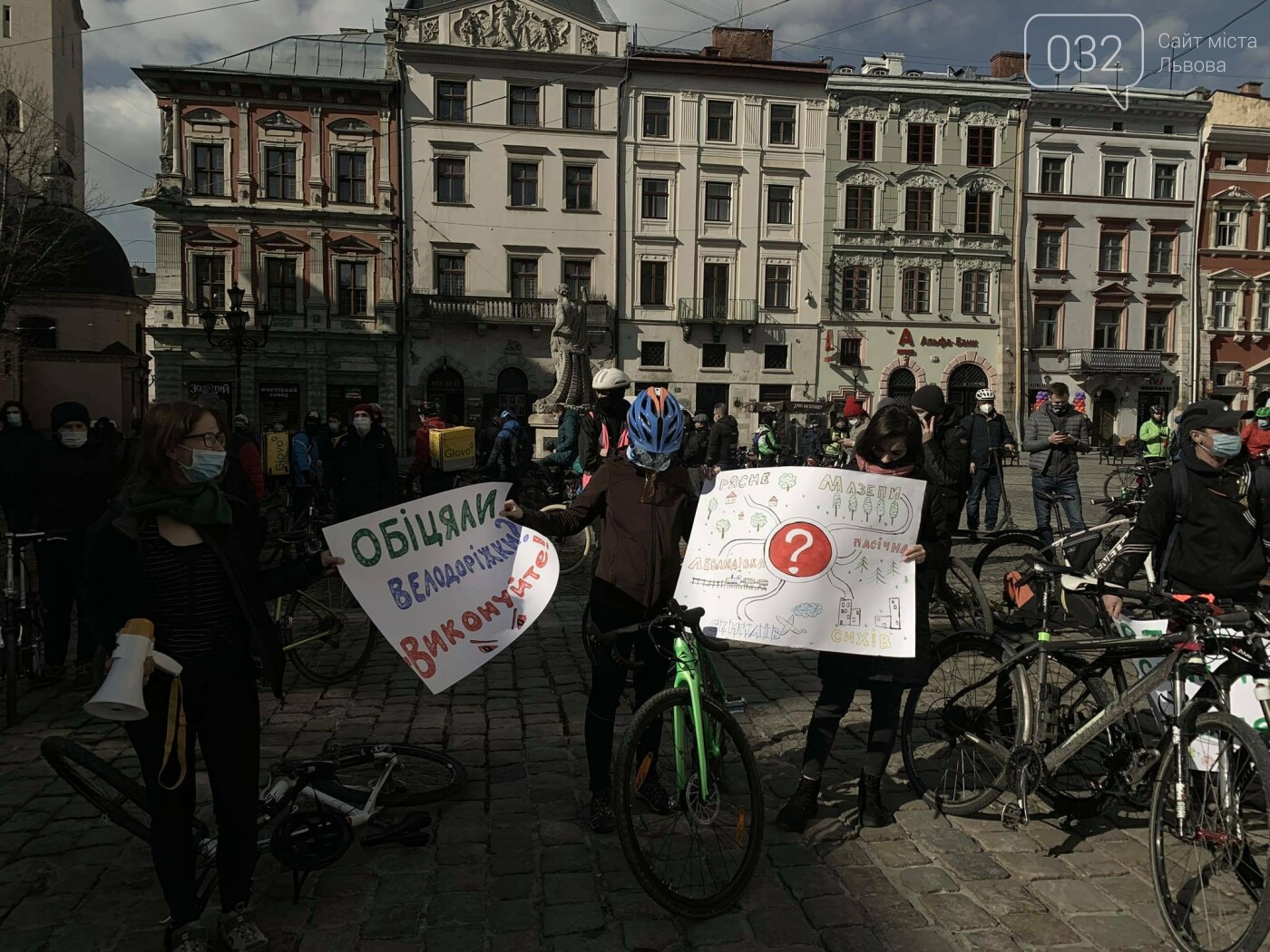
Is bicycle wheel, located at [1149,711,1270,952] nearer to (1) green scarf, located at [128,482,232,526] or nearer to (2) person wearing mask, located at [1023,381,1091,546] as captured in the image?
(1) green scarf, located at [128,482,232,526]

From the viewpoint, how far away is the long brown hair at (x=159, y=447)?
3.06 meters

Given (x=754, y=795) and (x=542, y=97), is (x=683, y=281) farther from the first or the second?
(x=754, y=795)

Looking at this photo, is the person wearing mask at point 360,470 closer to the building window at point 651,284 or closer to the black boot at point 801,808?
the black boot at point 801,808

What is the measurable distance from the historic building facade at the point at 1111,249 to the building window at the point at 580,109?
19462mm

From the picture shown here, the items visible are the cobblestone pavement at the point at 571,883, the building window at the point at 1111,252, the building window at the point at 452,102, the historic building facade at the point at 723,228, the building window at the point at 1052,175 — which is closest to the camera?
the cobblestone pavement at the point at 571,883

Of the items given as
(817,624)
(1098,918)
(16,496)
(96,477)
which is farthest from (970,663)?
(16,496)

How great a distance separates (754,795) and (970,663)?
1.39 m

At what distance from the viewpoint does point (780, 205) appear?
40.9 m

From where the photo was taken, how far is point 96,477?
6840 millimetres

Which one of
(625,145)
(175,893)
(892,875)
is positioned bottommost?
(892,875)

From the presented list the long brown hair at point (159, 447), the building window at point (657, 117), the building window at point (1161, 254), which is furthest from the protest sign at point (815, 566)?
the building window at point (1161, 254)

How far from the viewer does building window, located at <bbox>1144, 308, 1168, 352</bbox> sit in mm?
43562

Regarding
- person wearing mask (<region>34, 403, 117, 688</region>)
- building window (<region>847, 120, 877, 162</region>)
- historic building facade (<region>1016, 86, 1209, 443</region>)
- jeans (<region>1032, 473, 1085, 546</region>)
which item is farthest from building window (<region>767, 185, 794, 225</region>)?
person wearing mask (<region>34, 403, 117, 688</region>)

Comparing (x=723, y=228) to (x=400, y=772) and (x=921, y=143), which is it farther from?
(x=400, y=772)
